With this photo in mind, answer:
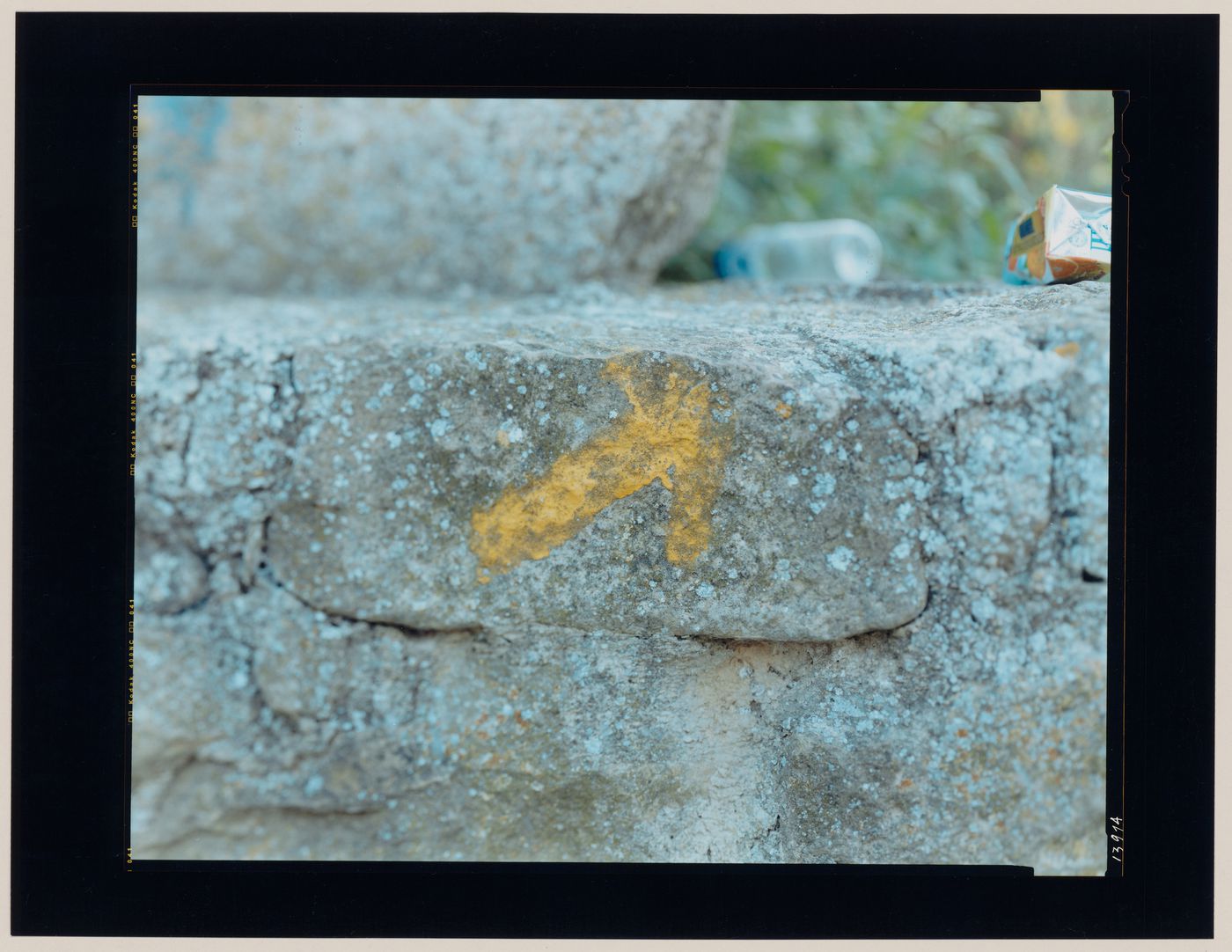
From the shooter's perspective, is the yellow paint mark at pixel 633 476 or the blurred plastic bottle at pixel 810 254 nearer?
the yellow paint mark at pixel 633 476

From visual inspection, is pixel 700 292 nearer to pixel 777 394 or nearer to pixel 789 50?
pixel 789 50

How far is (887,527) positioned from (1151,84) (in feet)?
3.26

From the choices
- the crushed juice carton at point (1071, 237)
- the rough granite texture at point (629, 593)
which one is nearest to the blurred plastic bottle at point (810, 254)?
the crushed juice carton at point (1071, 237)

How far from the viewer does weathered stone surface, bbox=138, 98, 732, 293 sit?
1.92 meters

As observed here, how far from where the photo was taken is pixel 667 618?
1382mm

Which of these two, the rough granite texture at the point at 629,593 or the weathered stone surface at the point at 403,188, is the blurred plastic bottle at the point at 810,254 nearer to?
the weathered stone surface at the point at 403,188

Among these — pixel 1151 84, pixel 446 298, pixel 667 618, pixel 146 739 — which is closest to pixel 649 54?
pixel 446 298

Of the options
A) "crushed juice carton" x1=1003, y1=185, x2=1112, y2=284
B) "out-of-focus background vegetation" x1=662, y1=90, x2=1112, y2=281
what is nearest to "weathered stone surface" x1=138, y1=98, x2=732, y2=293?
"out-of-focus background vegetation" x1=662, y1=90, x2=1112, y2=281

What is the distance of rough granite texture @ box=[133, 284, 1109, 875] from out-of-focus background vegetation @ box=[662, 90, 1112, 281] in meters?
1.21

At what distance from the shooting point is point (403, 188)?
77.2 inches

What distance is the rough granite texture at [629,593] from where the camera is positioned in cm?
135

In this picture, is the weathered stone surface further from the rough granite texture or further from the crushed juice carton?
the crushed juice carton

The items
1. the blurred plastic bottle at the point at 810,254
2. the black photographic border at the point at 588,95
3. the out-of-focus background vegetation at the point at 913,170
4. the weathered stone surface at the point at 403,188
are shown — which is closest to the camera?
the black photographic border at the point at 588,95

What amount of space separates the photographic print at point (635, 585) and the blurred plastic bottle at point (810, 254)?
0.56 m
